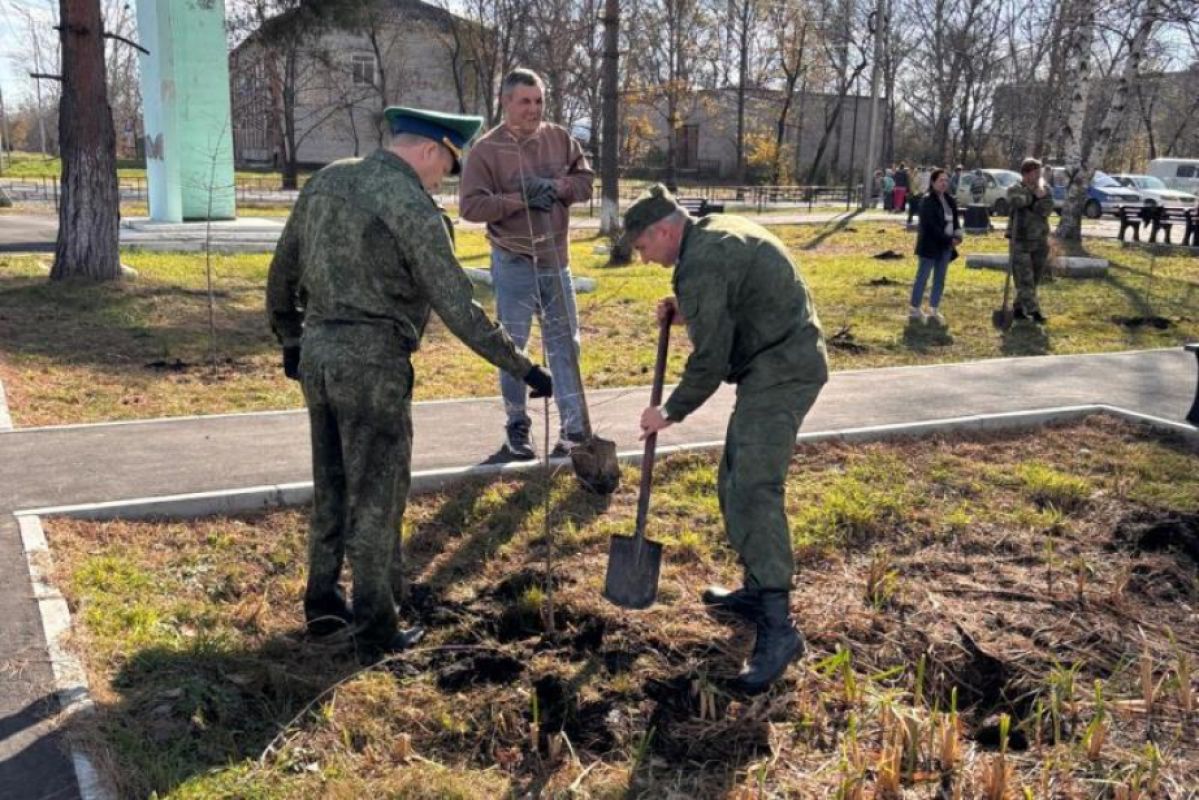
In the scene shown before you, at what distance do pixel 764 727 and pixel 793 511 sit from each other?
202 centimetres

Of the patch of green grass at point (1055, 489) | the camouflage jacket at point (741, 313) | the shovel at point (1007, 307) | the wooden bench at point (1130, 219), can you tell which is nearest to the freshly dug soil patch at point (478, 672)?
the camouflage jacket at point (741, 313)

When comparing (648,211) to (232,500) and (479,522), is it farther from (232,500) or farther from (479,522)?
(232,500)

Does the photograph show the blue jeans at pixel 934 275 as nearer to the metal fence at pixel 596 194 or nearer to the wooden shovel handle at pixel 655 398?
the wooden shovel handle at pixel 655 398

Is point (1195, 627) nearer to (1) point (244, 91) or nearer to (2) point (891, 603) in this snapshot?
(2) point (891, 603)

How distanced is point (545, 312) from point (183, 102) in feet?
51.0

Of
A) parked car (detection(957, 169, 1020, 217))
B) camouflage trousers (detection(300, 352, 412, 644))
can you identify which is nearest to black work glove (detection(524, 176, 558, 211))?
camouflage trousers (detection(300, 352, 412, 644))

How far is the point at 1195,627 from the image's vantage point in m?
4.00

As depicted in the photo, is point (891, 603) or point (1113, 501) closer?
point (891, 603)

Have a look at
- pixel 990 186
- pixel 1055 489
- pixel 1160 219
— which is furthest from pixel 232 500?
pixel 990 186

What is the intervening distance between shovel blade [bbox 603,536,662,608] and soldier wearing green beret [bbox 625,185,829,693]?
1.33 ft

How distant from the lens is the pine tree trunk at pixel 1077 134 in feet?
57.8

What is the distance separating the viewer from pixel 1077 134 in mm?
18781

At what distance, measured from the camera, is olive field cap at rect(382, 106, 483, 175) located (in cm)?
334

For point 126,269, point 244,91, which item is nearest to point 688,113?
point 244,91
